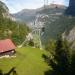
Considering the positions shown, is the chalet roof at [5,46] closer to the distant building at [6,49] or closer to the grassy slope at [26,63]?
the distant building at [6,49]

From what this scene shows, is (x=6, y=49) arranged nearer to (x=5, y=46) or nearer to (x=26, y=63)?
(x=5, y=46)

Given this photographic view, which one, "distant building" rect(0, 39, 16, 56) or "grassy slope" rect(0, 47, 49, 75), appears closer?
"grassy slope" rect(0, 47, 49, 75)

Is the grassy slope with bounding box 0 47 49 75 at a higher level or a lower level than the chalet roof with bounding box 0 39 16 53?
lower

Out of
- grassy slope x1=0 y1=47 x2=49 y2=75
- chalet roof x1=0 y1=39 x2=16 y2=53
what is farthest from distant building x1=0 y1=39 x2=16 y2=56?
grassy slope x1=0 y1=47 x2=49 y2=75

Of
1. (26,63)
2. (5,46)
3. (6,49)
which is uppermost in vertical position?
(5,46)

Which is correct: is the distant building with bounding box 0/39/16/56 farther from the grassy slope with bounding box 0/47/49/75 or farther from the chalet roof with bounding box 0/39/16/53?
the grassy slope with bounding box 0/47/49/75

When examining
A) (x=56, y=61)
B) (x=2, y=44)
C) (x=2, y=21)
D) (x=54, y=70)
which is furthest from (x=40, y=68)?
(x=2, y=21)

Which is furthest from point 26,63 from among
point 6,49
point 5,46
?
point 5,46

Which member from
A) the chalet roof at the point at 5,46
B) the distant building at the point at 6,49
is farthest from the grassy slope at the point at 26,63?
the chalet roof at the point at 5,46
